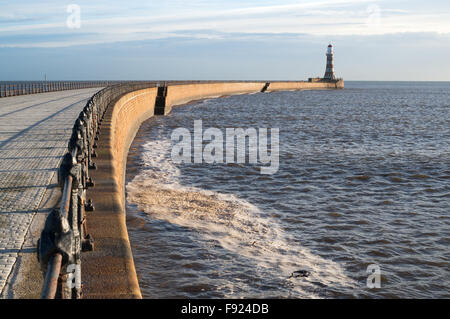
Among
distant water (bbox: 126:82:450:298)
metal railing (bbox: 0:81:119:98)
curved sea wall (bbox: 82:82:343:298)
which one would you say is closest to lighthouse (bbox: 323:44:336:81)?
metal railing (bbox: 0:81:119:98)

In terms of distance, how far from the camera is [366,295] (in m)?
7.37

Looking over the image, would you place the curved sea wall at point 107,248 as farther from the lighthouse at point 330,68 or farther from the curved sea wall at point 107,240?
the lighthouse at point 330,68

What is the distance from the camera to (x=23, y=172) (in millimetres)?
9898

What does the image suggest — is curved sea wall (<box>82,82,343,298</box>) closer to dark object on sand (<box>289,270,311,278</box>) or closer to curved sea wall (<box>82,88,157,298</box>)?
curved sea wall (<box>82,88,157,298</box>)

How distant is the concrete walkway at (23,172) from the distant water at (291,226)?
6.13 feet

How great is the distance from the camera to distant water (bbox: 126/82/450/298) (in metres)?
7.70

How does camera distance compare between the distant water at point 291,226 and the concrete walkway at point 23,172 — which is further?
the distant water at point 291,226

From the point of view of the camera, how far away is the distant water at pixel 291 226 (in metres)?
7.70

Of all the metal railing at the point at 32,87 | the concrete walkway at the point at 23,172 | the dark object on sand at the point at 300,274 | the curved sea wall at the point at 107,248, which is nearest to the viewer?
the curved sea wall at the point at 107,248

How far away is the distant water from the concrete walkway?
1.87 meters

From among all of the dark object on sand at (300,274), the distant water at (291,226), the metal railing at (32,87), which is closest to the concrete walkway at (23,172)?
the distant water at (291,226)

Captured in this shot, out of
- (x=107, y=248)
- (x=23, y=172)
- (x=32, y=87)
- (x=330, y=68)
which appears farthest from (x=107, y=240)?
(x=330, y=68)
